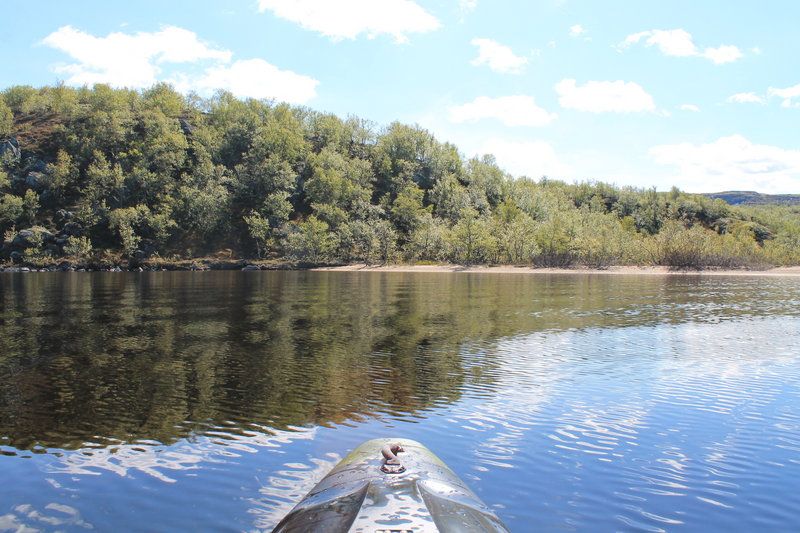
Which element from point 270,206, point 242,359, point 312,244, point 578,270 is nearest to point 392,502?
point 242,359

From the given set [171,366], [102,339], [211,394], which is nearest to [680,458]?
[211,394]

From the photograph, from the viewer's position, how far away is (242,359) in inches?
883

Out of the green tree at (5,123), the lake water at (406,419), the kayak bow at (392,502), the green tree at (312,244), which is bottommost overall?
the lake water at (406,419)

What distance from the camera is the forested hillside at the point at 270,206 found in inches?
5384

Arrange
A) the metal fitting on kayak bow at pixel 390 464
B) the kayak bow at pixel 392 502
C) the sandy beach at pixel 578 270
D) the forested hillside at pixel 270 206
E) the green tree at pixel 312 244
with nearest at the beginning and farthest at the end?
the kayak bow at pixel 392 502, the metal fitting on kayak bow at pixel 390 464, the sandy beach at pixel 578 270, the forested hillside at pixel 270 206, the green tree at pixel 312 244

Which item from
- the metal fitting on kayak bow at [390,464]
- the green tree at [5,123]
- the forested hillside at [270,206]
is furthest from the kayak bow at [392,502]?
the green tree at [5,123]

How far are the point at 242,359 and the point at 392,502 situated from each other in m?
17.8

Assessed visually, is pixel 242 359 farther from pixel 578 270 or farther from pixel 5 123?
pixel 5 123

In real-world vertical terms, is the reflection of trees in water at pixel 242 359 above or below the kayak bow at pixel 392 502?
below

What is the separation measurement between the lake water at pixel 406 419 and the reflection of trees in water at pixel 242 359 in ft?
0.39

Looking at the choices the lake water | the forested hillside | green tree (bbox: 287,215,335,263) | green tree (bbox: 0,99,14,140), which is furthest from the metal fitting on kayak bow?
green tree (bbox: 0,99,14,140)

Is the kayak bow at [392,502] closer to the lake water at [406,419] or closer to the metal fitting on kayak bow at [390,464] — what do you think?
the metal fitting on kayak bow at [390,464]

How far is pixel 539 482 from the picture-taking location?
10.1 meters

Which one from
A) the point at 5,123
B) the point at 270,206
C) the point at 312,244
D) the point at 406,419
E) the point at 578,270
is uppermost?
the point at 5,123
